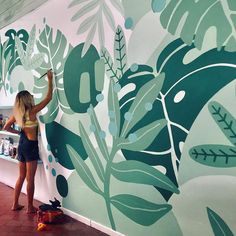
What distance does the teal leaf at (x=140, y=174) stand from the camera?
8.15 ft

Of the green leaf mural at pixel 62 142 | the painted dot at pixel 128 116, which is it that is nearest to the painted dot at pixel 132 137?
the painted dot at pixel 128 116

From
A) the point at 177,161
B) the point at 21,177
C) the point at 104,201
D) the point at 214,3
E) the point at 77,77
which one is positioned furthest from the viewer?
the point at 21,177

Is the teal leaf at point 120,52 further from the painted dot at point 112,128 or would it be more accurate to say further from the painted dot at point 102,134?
the painted dot at point 102,134

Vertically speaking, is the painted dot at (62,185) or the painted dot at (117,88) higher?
the painted dot at (117,88)

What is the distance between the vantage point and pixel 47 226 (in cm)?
326

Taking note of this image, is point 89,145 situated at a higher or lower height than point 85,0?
lower

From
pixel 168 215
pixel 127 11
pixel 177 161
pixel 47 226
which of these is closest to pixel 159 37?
pixel 127 11

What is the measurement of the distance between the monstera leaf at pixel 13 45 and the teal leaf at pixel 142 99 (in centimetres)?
242

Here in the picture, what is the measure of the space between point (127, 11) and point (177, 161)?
1.49 m

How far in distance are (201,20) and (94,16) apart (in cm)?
133

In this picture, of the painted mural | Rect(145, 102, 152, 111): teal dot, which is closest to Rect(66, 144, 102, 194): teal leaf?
the painted mural

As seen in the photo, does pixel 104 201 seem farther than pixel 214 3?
Yes

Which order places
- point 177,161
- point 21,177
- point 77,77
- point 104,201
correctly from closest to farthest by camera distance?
point 177,161 < point 104,201 < point 77,77 < point 21,177

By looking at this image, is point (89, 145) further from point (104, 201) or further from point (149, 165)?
point (149, 165)
